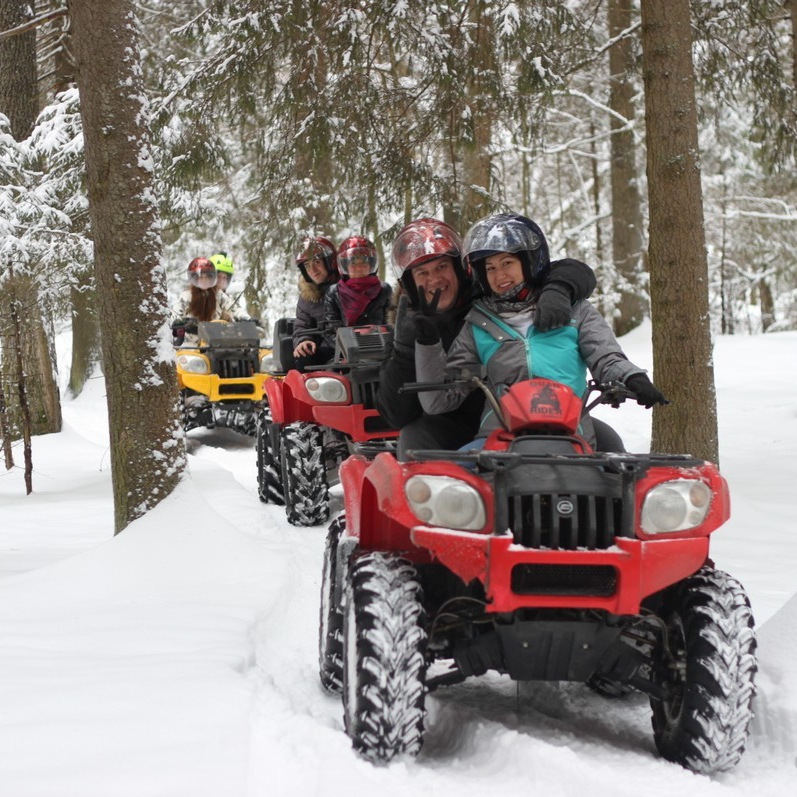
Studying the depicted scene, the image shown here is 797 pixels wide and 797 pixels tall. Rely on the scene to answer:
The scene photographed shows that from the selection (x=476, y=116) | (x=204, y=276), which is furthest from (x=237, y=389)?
(x=476, y=116)

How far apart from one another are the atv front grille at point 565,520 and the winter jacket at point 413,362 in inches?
45.5

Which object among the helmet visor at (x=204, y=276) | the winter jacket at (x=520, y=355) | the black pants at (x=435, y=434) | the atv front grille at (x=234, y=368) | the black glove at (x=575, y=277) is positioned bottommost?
the black pants at (x=435, y=434)

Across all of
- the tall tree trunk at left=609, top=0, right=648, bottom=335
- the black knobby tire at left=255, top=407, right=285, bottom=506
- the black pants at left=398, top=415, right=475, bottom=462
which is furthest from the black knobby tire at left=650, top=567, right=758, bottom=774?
the tall tree trunk at left=609, top=0, right=648, bottom=335

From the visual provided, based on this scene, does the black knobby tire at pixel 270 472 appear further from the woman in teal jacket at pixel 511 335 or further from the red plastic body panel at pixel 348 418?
the woman in teal jacket at pixel 511 335

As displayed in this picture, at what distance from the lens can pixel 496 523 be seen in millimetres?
2801

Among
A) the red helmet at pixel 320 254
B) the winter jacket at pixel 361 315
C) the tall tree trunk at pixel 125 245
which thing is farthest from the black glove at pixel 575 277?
the red helmet at pixel 320 254

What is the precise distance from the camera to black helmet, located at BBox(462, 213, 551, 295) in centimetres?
387

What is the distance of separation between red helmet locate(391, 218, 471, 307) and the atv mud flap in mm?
1561

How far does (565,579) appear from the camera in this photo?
287cm

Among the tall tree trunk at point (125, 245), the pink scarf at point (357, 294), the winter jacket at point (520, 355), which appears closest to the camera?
the winter jacket at point (520, 355)

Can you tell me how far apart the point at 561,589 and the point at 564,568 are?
0.20 ft

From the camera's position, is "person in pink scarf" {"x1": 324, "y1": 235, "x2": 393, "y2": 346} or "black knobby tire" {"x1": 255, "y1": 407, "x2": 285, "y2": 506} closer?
"black knobby tire" {"x1": 255, "y1": 407, "x2": 285, "y2": 506}

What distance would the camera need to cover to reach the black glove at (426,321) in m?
3.73

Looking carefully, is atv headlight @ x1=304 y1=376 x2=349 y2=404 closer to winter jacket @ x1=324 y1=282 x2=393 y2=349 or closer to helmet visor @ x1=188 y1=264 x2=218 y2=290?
winter jacket @ x1=324 y1=282 x2=393 y2=349
